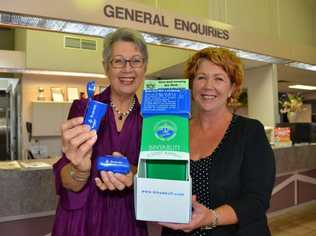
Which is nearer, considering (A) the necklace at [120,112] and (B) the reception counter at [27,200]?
(A) the necklace at [120,112]

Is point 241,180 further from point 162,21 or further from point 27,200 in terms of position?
point 162,21

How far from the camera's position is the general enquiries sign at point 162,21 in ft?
8.79

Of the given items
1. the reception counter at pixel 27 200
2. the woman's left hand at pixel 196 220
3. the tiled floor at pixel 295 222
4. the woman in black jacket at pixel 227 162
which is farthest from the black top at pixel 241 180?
the tiled floor at pixel 295 222

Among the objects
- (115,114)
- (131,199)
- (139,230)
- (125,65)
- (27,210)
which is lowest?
(27,210)

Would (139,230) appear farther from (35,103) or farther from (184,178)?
(35,103)

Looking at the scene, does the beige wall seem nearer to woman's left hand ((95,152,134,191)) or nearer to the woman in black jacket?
the woman in black jacket

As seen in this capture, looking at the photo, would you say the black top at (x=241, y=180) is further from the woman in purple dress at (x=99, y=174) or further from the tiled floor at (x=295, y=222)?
the tiled floor at (x=295, y=222)

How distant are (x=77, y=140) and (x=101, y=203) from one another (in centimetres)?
31

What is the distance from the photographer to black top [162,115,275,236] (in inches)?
41.3

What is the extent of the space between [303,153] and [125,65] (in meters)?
4.12

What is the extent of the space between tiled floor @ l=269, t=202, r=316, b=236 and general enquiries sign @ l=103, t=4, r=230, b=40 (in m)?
2.27

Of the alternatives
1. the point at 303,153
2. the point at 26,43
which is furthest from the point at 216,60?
the point at 26,43

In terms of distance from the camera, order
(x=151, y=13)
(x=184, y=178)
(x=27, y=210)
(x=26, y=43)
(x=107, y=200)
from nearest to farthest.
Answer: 1. (x=184, y=178)
2. (x=107, y=200)
3. (x=27, y=210)
4. (x=151, y=13)
5. (x=26, y=43)

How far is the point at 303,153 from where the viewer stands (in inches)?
179
